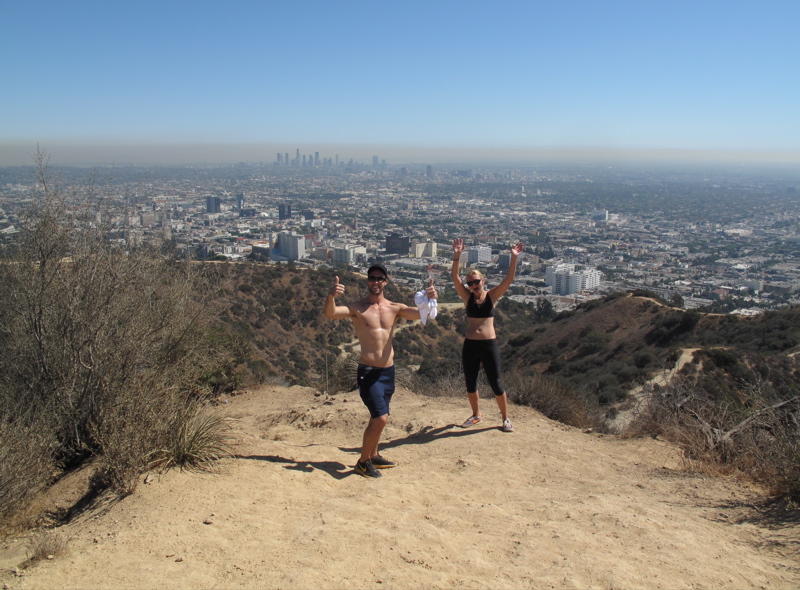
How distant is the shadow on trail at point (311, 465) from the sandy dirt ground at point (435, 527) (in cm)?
2

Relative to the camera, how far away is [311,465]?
187 inches

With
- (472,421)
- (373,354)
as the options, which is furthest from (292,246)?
(373,354)

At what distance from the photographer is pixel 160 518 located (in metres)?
3.52

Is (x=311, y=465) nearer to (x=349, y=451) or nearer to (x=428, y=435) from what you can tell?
(x=349, y=451)

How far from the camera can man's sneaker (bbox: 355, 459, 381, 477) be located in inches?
178

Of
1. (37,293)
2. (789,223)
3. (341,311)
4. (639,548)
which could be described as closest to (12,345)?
(37,293)

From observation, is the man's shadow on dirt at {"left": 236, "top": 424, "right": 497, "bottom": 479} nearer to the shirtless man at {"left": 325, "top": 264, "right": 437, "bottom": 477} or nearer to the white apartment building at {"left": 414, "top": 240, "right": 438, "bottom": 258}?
the shirtless man at {"left": 325, "top": 264, "right": 437, "bottom": 477}

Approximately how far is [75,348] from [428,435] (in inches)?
131

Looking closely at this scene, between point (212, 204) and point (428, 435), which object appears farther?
point (212, 204)

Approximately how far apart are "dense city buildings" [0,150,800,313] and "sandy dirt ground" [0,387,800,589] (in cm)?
319

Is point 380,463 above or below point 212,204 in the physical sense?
below

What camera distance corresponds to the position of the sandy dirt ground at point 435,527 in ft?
9.50

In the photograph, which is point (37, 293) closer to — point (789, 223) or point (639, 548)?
point (639, 548)

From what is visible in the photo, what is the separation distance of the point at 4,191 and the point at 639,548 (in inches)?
403
